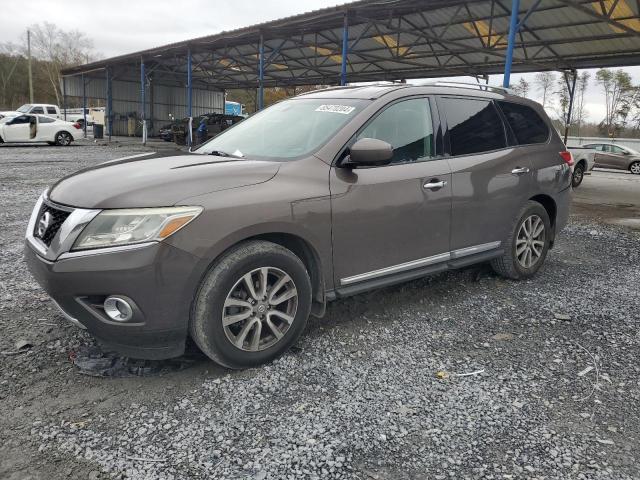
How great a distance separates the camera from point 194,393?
2.69m

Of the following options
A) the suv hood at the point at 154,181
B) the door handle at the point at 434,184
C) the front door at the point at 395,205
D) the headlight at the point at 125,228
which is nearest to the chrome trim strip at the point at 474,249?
the front door at the point at 395,205

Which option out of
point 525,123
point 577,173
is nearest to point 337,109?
point 525,123

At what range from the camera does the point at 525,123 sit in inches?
187

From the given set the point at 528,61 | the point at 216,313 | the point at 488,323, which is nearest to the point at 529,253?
the point at 488,323

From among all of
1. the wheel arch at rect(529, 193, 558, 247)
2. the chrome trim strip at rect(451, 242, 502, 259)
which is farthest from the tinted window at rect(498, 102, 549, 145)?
the chrome trim strip at rect(451, 242, 502, 259)

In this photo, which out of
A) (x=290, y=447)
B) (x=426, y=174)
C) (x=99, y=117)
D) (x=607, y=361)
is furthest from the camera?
(x=99, y=117)

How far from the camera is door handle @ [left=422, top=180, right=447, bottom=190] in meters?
3.65

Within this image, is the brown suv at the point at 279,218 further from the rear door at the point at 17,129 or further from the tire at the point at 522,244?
the rear door at the point at 17,129

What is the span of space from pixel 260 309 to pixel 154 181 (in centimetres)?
95

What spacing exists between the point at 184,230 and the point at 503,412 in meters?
1.93

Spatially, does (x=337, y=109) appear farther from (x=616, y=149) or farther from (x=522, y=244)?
(x=616, y=149)

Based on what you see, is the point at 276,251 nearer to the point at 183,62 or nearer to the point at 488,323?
the point at 488,323

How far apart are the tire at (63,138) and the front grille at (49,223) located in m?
23.5

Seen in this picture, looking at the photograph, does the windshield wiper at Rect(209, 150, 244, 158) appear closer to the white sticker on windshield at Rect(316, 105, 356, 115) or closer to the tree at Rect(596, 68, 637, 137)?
the white sticker on windshield at Rect(316, 105, 356, 115)
